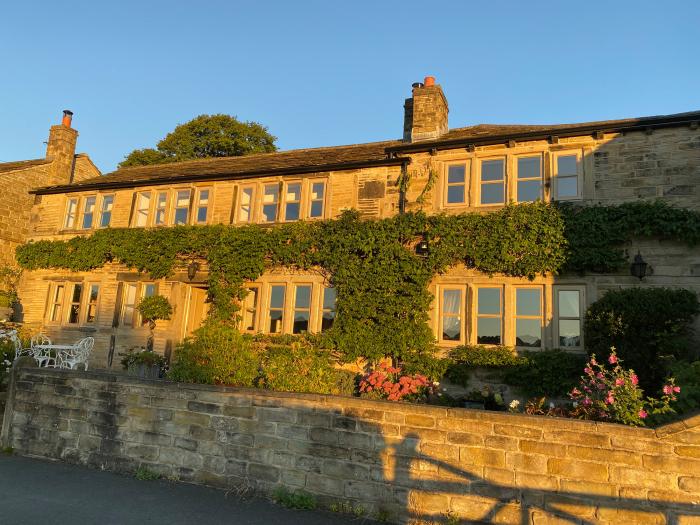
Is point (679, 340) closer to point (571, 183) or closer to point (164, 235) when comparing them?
point (571, 183)

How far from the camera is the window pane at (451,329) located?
12.1m

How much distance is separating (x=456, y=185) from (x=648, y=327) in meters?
5.58

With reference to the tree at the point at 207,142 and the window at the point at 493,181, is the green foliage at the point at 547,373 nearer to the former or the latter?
the window at the point at 493,181

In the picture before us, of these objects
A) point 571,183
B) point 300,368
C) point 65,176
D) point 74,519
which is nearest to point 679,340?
point 571,183

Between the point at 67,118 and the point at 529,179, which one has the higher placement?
the point at 67,118

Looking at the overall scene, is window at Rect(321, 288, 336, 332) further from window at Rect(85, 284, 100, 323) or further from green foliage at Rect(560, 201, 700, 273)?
window at Rect(85, 284, 100, 323)

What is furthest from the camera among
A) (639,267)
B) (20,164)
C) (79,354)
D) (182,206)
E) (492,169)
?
(20,164)

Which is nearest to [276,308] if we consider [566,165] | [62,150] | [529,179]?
[529,179]

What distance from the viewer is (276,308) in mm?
14109

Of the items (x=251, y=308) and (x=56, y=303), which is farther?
(x=56, y=303)

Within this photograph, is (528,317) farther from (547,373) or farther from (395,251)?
(395,251)

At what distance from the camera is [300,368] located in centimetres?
798

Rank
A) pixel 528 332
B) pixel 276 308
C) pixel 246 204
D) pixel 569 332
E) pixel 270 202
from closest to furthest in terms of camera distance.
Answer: pixel 569 332 → pixel 528 332 → pixel 276 308 → pixel 270 202 → pixel 246 204

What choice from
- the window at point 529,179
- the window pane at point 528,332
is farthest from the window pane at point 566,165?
the window pane at point 528,332
